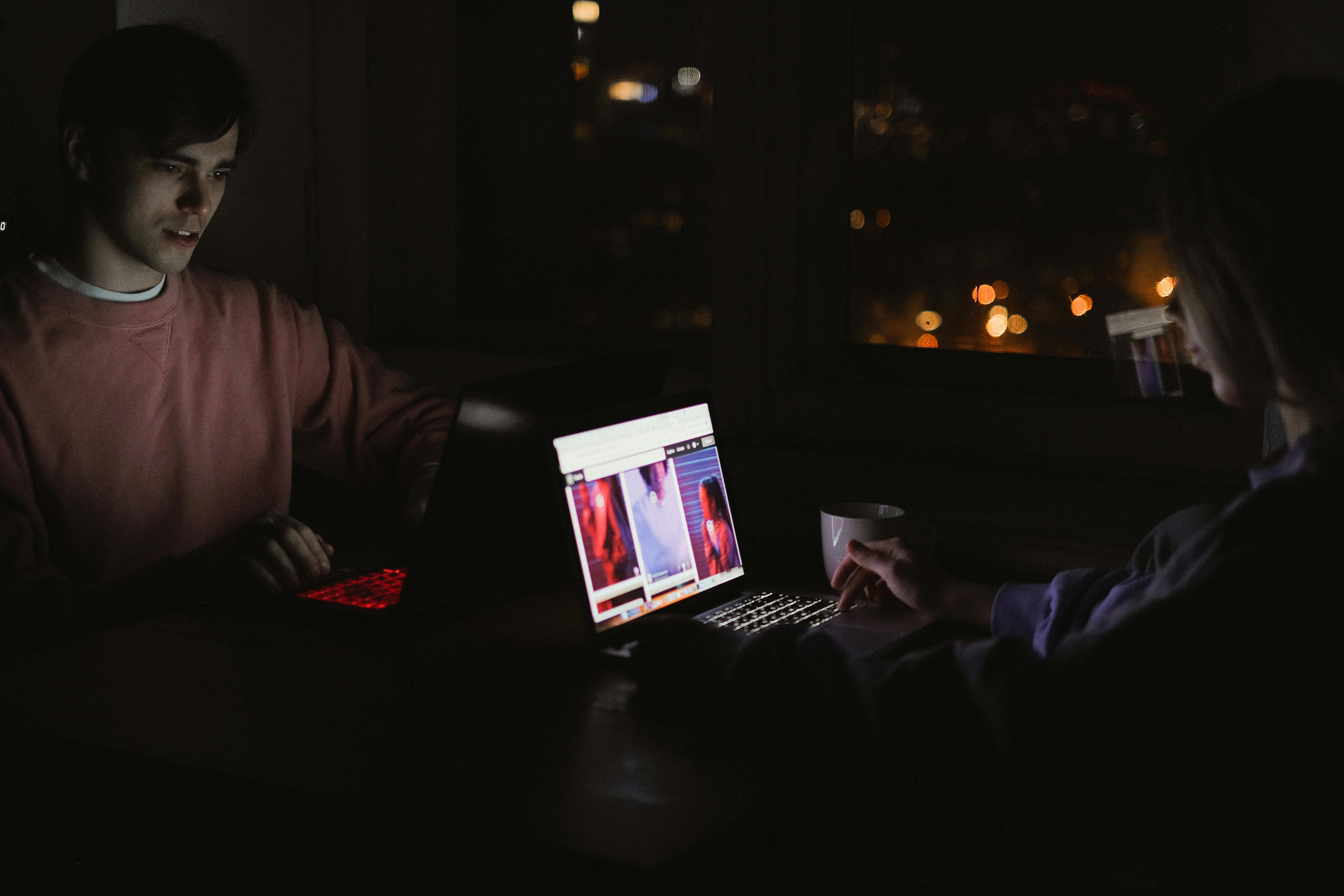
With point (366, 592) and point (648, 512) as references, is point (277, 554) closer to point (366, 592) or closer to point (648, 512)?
point (366, 592)

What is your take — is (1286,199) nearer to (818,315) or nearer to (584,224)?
(818,315)

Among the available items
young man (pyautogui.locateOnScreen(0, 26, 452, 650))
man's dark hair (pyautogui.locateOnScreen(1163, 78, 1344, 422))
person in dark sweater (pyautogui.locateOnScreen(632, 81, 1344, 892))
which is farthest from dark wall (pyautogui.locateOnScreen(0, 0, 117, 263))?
man's dark hair (pyautogui.locateOnScreen(1163, 78, 1344, 422))

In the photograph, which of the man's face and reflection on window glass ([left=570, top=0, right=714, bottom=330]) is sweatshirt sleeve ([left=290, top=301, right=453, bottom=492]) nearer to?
the man's face

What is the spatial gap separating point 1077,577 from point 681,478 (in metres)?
0.45

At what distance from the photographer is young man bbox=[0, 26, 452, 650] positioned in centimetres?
152

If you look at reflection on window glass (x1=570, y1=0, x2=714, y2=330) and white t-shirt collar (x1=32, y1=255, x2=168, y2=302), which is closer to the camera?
white t-shirt collar (x1=32, y1=255, x2=168, y2=302)

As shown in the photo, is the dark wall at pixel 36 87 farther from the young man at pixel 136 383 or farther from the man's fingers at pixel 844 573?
the man's fingers at pixel 844 573

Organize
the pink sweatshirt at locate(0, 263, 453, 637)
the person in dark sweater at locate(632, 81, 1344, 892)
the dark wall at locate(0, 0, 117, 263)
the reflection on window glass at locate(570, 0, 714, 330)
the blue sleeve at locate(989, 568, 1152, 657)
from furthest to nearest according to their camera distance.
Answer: the reflection on window glass at locate(570, 0, 714, 330) < the dark wall at locate(0, 0, 117, 263) < the pink sweatshirt at locate(0, 263, 453, 637) < the blue sleeve at locate(989, 568, 1152, 657) < the person in dark sweater at locate(632, 81, 1344, 892)

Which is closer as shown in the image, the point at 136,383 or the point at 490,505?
the point at 490,505

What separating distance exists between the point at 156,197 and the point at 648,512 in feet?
2.77


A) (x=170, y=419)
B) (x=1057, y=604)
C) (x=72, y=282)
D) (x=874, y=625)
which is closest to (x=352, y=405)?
(x=170, y=419)

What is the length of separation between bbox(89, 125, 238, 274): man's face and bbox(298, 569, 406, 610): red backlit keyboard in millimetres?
568

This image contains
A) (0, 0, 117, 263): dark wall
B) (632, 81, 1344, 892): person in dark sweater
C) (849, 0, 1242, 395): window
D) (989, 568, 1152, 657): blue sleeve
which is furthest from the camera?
(0, 0, 117, 263): dark wall

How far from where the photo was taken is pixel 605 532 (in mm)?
1323
